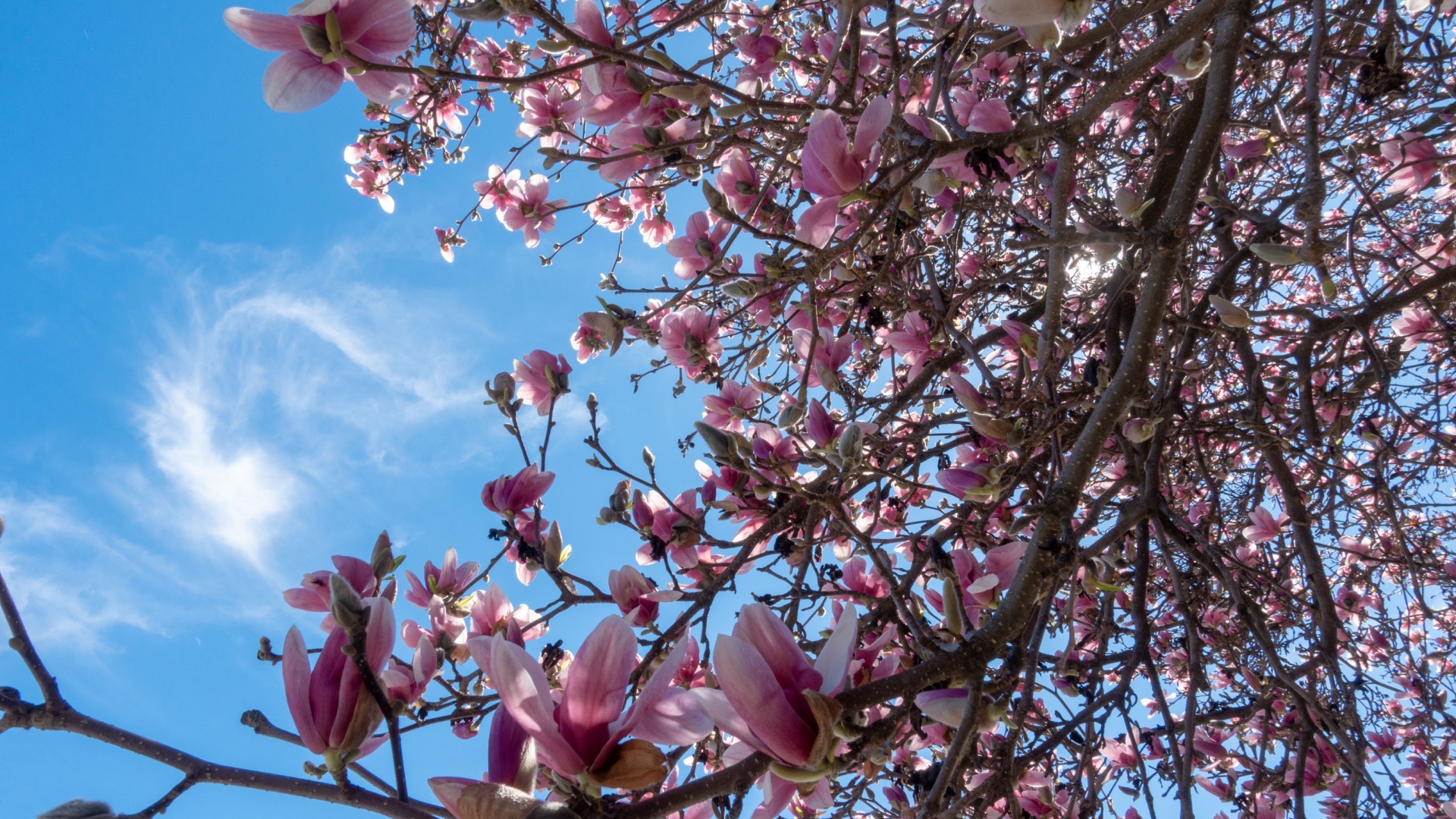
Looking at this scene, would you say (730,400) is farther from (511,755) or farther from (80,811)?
(80,811)

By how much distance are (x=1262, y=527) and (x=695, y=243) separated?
80.9 inches

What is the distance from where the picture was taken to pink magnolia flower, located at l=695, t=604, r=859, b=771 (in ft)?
2.23

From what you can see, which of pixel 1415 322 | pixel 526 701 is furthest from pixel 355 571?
pixel 1415 322

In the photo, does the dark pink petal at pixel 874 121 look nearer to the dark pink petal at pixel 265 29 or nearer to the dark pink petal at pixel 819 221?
the dark pink petal at pixel 819 221

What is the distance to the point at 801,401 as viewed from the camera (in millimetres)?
1574

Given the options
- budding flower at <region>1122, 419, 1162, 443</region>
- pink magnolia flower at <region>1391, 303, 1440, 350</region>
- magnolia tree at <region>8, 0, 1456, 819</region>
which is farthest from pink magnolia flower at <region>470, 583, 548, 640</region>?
pink magnolia flower at <region>1391, 303, 1440, 350</region>

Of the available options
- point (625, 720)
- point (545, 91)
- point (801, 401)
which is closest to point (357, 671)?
point (625, 720)

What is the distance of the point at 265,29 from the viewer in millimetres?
1096

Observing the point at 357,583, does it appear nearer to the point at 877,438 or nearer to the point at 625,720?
the point at 625,720

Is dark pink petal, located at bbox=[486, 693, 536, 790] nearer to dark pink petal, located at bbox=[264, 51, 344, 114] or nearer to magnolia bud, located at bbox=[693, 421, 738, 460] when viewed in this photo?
magnolia bud, located at bbox=[693, 421, 738, 460]

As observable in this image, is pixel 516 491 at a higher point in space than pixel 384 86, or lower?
lower

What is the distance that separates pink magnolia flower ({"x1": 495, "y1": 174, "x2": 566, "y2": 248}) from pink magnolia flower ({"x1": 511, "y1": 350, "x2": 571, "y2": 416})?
103 cm

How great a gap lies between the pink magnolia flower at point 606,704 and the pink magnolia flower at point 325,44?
0.94 meters

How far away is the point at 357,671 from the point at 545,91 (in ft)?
6.63
